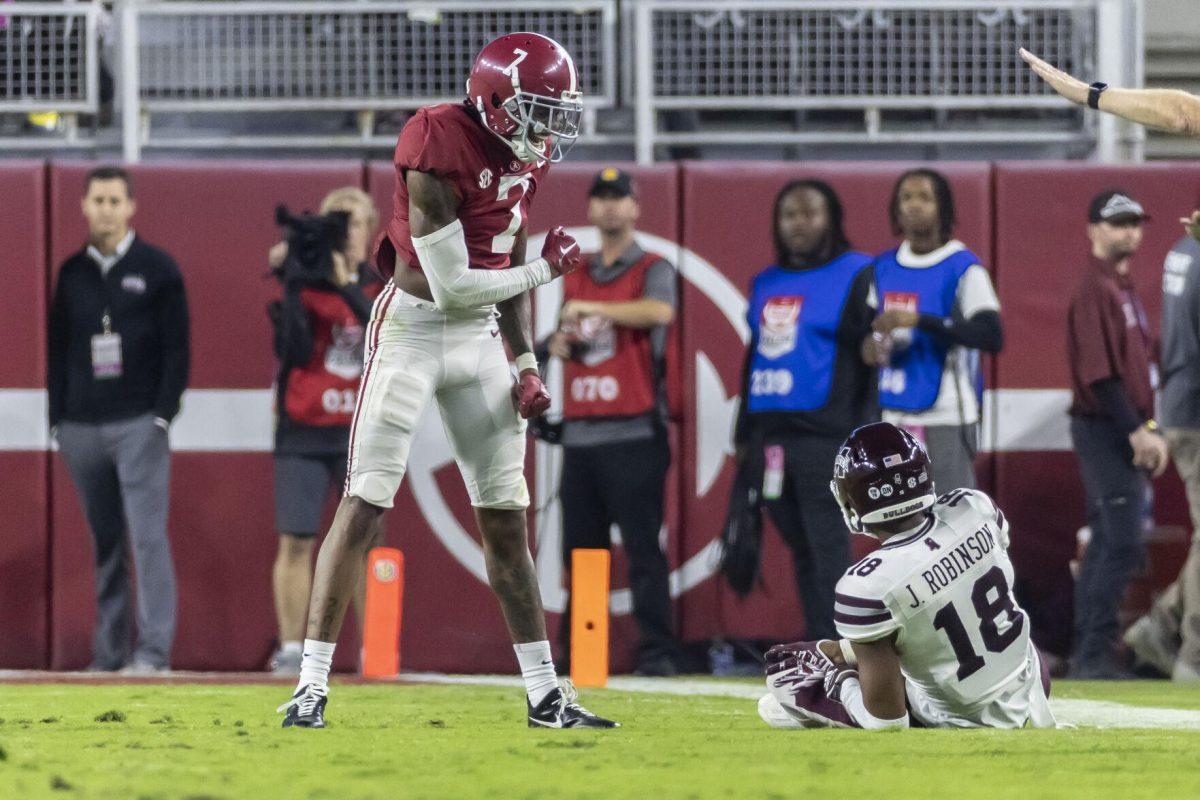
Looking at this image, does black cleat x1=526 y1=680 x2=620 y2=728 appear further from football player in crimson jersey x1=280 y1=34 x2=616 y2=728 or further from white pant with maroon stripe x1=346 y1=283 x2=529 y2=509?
white pant with maroon stripe x1=346 y1=283 x2=529 y2=509

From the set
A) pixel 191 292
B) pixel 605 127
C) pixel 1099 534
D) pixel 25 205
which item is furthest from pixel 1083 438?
pixel 25 205

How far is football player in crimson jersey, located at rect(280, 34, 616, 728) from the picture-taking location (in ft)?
15.8

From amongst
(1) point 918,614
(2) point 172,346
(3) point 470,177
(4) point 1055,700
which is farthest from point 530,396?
(2) point 172,346

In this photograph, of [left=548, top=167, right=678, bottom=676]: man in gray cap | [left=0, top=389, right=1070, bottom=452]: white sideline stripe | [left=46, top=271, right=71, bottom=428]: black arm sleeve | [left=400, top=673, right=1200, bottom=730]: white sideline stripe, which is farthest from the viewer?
[left=0, top=389, right=1070, bottom=452]: white sideline stripe

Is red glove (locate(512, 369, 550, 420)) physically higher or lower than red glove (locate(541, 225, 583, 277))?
lower

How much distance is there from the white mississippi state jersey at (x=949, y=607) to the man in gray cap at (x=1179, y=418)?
321 centimetres

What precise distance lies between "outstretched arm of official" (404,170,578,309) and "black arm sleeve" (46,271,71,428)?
395 centimetres

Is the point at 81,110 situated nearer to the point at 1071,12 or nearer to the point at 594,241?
the point at 594,241

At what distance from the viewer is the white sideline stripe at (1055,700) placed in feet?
18.9

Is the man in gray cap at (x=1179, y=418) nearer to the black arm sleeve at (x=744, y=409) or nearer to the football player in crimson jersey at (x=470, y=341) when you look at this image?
the black arm sleeve at (x=744, y=409)

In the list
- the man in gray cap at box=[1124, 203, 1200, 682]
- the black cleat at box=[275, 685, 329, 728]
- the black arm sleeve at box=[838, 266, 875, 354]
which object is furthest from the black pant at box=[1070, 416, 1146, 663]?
the black cleat at box=[275, 685, 329, 728]

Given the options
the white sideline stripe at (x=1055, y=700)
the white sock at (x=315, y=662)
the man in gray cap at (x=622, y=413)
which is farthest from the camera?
the man in gray cap at (x=622, y=413)

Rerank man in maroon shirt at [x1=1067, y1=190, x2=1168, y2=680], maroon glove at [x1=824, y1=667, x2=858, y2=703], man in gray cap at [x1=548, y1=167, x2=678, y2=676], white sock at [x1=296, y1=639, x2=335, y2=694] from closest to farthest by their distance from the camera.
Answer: white sock at [x1=296, y1=639, x2=335, y2=694] < maroon glove at [x1=824, y1=667, x2=858, y2=703] < man in maroon shirt at [x1=1067, y1=190, x2=1168, y2=680] < man in gray cap at [x1=548, y1=167, x2=678, y2=676]

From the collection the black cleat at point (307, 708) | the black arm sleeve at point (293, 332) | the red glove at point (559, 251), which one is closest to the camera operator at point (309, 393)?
the black arm sleeve at point (293, 332)
